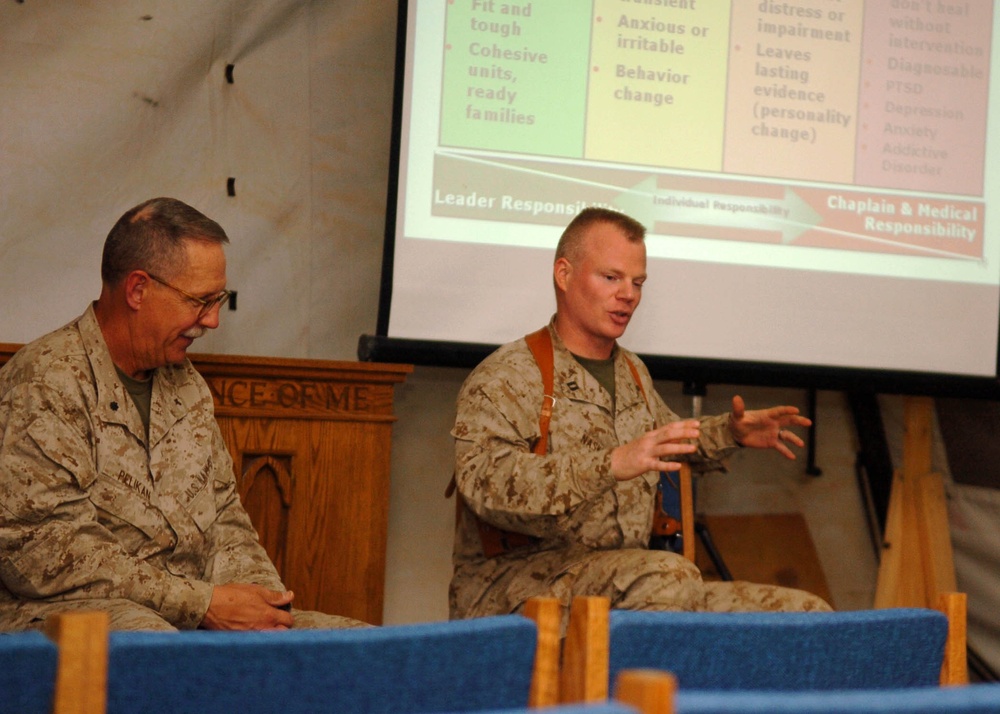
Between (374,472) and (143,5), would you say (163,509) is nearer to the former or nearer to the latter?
(374,472)

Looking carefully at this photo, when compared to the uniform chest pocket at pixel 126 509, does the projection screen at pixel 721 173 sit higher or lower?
higher

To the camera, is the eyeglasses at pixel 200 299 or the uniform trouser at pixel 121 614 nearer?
the uniform trouser at pixel 121 614

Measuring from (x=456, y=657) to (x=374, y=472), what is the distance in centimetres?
195

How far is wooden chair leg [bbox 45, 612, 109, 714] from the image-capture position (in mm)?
989

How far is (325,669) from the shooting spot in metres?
1.09

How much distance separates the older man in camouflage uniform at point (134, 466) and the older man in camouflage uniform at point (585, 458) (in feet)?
1.26

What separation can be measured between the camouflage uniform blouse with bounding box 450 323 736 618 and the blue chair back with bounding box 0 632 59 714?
1288 millimetres

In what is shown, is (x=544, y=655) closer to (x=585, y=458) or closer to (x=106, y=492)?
(x=585, y=458)

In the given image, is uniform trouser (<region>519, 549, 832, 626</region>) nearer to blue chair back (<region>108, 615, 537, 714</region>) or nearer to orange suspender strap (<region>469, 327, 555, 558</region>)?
orange suspender strap (<region>469, 327, 555, 558</region>)

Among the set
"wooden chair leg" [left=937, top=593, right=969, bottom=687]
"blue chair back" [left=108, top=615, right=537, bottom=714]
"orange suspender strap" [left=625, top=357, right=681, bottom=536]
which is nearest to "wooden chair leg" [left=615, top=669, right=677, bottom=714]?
"blue chair back" [left=108, top=615, right=537, bottom=714]

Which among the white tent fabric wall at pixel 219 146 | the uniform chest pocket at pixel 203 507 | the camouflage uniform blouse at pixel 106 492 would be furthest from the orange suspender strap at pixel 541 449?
the white tent fabric wall at pixel 219 146

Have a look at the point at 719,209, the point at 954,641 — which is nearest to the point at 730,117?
the point at 719,209

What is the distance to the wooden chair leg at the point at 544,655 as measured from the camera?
121 centimetres

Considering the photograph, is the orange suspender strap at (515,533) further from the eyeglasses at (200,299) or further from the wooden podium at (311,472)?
the eyeglasses at (200,299)
